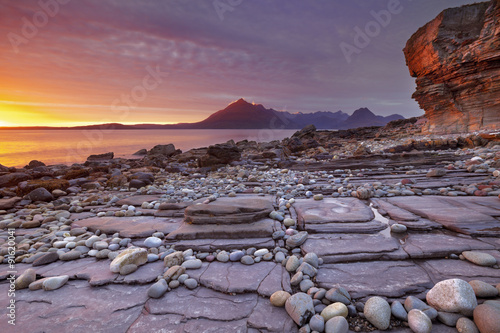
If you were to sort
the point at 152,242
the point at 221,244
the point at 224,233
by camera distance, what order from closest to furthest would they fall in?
the point at 221,244 → the point at 152,242 → the point at 224,233

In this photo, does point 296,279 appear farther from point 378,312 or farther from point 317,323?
point 378,312

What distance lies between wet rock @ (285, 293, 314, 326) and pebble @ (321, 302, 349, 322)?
116 mm

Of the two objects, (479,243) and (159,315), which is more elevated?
(479,243)

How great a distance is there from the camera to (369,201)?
202 inches

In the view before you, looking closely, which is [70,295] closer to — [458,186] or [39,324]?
[39,324]

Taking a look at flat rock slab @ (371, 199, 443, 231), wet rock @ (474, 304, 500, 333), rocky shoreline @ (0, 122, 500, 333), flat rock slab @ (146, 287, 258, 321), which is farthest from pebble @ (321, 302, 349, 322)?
flat rock slab @ (371, 199, 443, 231)

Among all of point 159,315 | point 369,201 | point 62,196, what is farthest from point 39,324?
point 62,196

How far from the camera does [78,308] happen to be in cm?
229

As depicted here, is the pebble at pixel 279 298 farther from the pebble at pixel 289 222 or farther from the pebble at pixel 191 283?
the pebble at pixel 289 222

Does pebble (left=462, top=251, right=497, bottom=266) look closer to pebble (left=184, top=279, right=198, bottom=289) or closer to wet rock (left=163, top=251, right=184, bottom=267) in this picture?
pebble (left=184, top=279, right=198, bottom=289)

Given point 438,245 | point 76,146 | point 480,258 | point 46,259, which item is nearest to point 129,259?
point 46,259

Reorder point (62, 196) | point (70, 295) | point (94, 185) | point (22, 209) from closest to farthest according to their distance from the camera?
1. point (70, 295)
2. point (22, 209)
3. point (62, 196)
4. point (94, 185)

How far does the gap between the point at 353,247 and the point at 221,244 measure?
1.91 meters

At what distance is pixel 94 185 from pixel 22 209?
2713 mm
